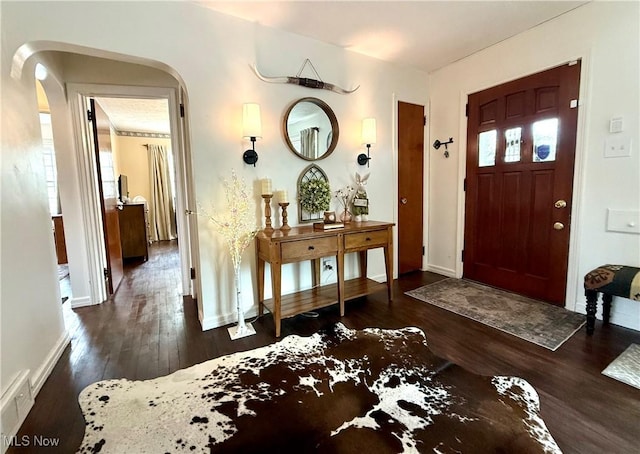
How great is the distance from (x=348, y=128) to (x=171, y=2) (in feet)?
5.77

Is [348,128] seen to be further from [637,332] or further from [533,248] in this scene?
[637,332]

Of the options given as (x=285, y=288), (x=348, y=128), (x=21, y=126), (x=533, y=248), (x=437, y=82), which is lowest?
(x=285, y=288)

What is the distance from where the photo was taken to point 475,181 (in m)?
3.31

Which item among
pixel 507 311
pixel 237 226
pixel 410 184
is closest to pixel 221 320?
pixel 237 226

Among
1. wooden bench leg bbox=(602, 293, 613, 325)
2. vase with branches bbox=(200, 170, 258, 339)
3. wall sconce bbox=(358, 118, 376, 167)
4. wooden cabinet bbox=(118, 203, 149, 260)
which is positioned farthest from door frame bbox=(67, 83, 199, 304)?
wooden bench leg bbox=(602, 293, 613, 325)

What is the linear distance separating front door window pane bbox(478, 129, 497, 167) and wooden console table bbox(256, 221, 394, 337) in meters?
1.38

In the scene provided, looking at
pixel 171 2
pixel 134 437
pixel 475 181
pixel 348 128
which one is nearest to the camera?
pixel 134 437

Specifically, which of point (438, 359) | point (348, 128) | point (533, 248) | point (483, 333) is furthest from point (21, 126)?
point (533, 248)

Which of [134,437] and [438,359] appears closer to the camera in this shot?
[134,437]

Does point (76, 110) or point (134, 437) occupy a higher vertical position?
point (76, 110)

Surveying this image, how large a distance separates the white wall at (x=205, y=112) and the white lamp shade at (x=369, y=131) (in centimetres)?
12

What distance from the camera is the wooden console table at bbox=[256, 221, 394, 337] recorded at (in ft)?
7.46

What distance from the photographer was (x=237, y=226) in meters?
2.37

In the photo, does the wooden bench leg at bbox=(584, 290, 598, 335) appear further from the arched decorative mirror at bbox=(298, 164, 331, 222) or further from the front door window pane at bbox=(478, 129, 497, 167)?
the arched decorative mirror at bbox=(298, 164, 331, 222)
